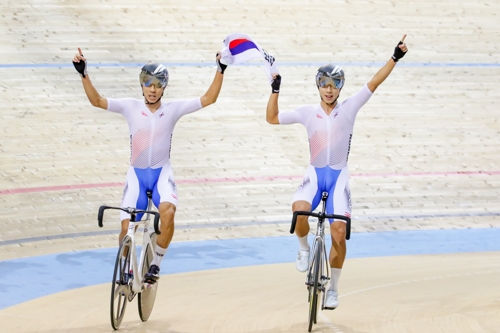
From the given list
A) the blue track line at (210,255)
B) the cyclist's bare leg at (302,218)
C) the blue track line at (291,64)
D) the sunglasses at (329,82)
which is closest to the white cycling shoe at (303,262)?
the cyclist's bare leg at (302,218)

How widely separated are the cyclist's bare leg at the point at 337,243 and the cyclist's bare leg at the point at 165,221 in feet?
3.38

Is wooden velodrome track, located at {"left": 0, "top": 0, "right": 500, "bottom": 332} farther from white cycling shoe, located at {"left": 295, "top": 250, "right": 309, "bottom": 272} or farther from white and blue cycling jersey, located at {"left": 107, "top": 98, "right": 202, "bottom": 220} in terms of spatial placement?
white and blue cycling jersey, located at {"left": 107, "top": 98, "right": 202, "bottom": 220}

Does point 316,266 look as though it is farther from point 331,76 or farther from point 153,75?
point 153,75

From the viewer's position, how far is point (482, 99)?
12891mm

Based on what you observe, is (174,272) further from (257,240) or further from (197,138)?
(197,138)

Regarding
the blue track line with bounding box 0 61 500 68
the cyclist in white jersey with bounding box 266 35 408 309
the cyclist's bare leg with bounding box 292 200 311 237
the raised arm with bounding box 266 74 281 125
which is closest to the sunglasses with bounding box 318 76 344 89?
the cyclist in white jersey with bounding box 266 35 408 309

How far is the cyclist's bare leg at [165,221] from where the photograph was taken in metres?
6.05

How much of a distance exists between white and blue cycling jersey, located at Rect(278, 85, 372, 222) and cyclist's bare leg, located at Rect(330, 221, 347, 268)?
0.46 ft

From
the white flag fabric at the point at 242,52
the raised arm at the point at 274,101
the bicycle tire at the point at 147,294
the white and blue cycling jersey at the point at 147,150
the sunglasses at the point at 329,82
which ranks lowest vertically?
the bicycle tire at the point at 147,294

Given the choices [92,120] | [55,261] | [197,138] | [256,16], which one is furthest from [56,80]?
[55,261]

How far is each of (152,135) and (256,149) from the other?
4.95 m

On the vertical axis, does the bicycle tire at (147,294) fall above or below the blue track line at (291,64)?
below

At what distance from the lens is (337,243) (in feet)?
20.3

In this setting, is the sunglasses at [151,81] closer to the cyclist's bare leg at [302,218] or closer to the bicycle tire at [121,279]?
the bicycle tire at [121,279]
